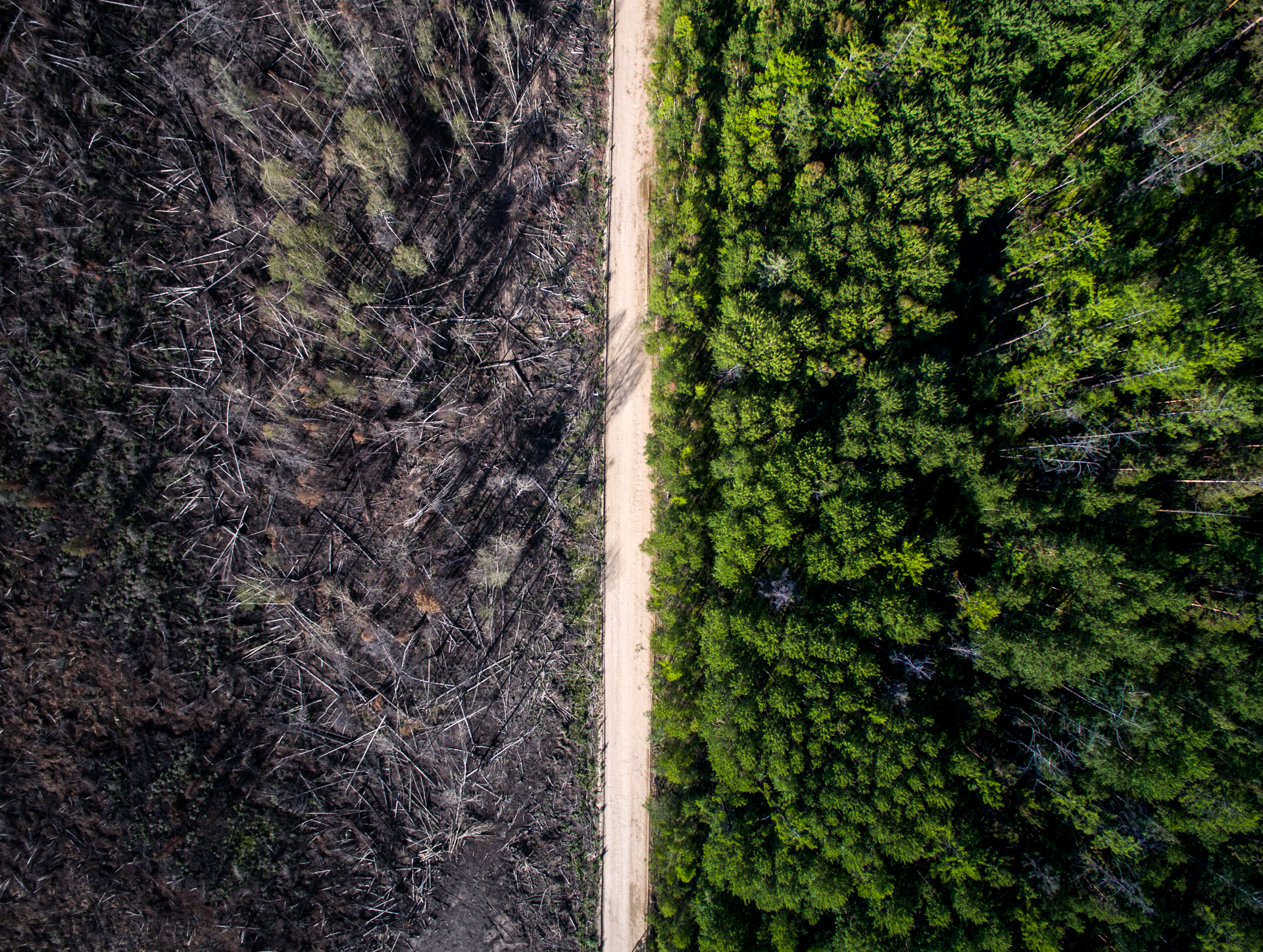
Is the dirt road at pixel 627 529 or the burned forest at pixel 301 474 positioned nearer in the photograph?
the burned forest at pixel 301 474

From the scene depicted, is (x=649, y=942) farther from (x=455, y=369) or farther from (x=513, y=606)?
(x=455, y=369)

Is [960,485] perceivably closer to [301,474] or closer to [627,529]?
[627,529]

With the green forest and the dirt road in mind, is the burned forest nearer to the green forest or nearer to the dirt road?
the dirt road

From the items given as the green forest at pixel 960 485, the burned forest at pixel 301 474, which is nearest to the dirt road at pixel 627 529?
the burned forest at pixel 301 474

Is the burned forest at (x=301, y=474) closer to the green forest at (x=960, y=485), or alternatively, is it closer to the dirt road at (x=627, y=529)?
the dirt road at (x=627, y=529)

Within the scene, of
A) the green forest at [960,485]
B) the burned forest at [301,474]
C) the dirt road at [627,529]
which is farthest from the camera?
the dirt road at [627,529]

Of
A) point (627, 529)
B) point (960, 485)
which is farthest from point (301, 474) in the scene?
point (960, 485)
